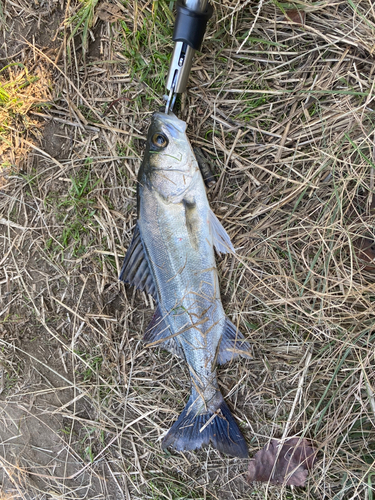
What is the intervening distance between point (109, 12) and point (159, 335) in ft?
8.23

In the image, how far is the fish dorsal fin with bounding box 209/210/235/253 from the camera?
8.26 ft

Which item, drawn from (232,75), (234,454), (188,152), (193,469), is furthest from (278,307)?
(232,75)

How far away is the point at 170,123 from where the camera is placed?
2.37m

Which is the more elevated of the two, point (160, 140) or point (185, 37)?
point (185, 37)

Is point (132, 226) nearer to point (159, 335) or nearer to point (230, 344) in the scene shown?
point (159, 335)

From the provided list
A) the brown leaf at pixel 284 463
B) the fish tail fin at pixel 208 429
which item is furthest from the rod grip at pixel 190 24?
the brown leaf at pixel 284 463

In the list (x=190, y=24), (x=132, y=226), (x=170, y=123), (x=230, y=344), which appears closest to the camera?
(x=190, y=24)

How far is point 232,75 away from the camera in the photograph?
8.30 ft

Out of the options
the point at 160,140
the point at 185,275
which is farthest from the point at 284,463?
the point at 160,140

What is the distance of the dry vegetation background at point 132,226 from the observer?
2428 mm

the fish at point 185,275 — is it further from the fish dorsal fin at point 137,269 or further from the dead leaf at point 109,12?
the dead leaf at point 109,12

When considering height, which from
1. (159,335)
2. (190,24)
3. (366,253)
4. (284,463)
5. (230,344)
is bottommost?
(284,463)

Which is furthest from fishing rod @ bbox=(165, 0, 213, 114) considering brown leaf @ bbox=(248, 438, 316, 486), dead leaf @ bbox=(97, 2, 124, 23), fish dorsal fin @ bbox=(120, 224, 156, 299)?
brown leaf @ bbox=(248, 438, 316, 486)

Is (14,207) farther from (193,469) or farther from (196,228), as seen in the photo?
(193,469)
